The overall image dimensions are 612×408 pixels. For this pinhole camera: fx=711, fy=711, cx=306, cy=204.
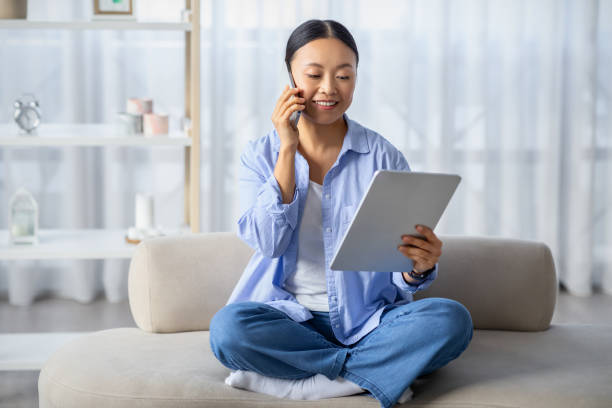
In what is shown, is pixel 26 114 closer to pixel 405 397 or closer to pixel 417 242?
pixel 417 242

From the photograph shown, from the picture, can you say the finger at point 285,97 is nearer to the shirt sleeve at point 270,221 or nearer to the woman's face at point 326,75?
the woman's face at point 326,75

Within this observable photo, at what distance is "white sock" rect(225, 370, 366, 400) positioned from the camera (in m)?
1.45

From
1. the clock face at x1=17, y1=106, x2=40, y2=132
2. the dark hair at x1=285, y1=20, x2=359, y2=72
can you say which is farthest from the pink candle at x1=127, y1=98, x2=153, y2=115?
the dark hair at x1=285, y1=20, x2=359, y2=72

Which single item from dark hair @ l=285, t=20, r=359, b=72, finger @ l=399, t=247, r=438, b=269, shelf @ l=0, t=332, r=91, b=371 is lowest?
shelf @ l=0, t=332, r=91, b=371

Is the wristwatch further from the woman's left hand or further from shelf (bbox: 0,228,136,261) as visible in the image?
shelf (bbox: 0,228,136,261)

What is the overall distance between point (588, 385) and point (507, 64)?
2.15 metres

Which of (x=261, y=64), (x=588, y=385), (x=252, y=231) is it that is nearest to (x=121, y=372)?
(x=252, y=231)

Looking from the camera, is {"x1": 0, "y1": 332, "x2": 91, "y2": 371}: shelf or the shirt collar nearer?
the shirt collar

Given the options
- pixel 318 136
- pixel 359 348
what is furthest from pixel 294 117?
pixel 359 348

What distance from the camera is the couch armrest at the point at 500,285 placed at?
1.86 m

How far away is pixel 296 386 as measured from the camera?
147 cm

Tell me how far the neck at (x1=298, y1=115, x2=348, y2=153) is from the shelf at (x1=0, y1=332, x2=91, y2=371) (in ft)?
3.27

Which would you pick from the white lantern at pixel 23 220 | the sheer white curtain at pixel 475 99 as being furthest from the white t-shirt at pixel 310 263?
the sheer white curtain at pixel 475 99

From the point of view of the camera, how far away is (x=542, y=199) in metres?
Answer: 3.39
